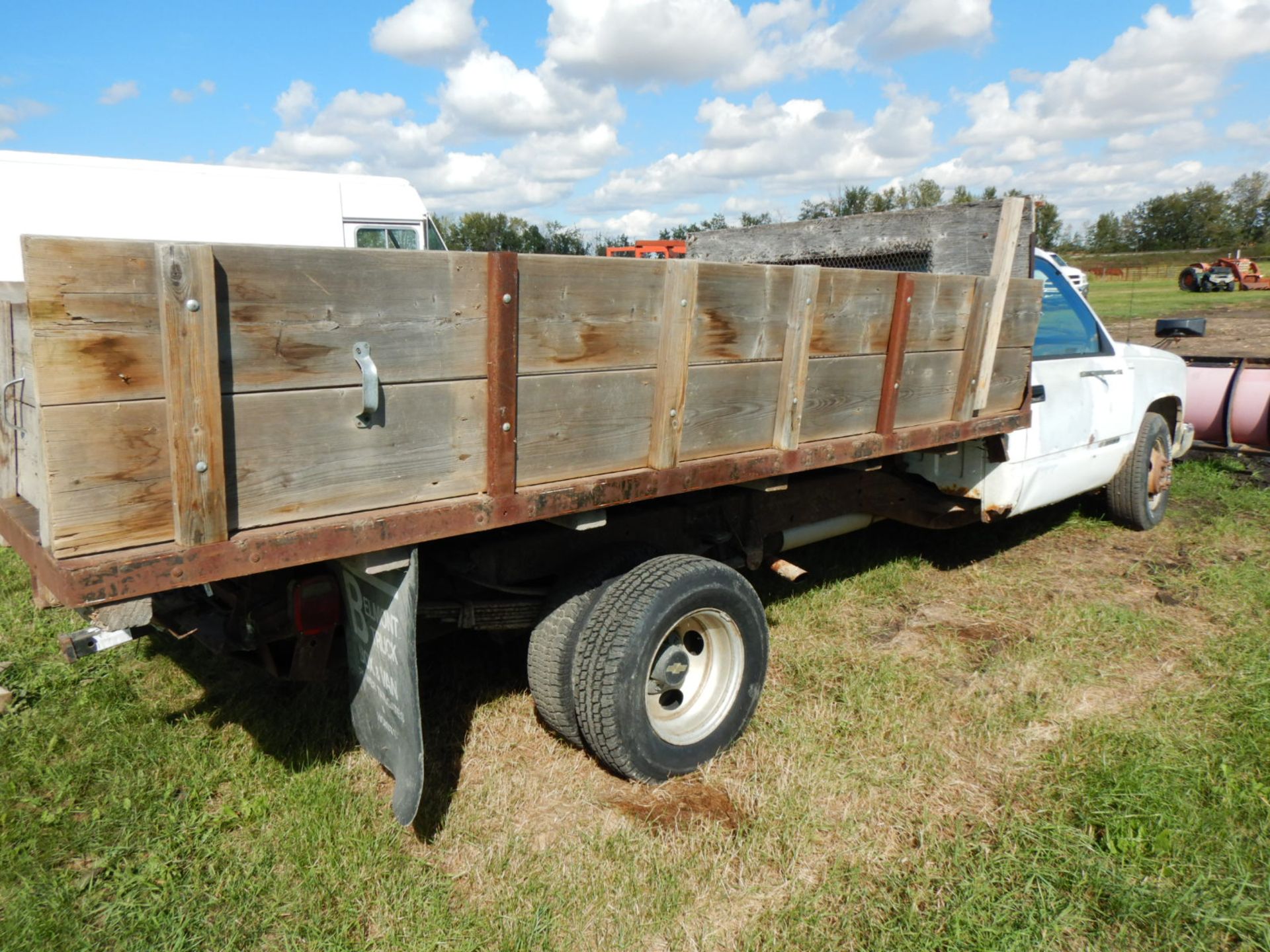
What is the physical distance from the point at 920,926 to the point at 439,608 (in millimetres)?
1710

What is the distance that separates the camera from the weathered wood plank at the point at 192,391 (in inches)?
69.3

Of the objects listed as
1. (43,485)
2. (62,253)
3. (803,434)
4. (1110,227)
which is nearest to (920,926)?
(803,434)

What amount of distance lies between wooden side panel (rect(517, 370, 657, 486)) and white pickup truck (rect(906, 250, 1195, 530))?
7.29 ft

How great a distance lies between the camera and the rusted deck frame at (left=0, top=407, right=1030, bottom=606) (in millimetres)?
1815

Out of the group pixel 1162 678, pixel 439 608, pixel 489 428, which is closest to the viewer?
pixel 489 428

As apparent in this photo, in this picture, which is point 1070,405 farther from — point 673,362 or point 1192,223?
point 1192,223

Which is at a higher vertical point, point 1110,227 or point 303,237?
point 1110,227

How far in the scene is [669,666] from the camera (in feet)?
9.99

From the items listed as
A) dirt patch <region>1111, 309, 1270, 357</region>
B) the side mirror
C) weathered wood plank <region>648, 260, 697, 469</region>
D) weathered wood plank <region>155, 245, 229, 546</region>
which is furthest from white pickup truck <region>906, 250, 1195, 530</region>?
dirt patch <region>1111, 309, 1270, 357</region>

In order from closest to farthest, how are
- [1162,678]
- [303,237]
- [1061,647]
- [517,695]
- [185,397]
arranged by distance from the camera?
[185,397] → [517,695] → [1162,678] → [1061,647] → [303,237]

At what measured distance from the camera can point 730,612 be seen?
3129mm

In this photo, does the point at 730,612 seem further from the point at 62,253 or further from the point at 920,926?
the point at 62,253

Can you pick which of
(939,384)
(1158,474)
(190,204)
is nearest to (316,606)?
(939,384)

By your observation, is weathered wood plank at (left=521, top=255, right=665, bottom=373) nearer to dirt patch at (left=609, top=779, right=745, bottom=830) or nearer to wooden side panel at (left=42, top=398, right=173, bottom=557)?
wooden side panel at (left=42, top=398, right=173, bottom=557)
